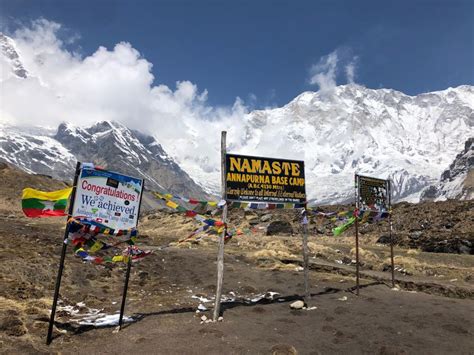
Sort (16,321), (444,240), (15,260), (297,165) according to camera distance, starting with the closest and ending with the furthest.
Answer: (16,321) → (297,165) → (15,260) → (444,240)

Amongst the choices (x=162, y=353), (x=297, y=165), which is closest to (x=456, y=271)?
(x=297, y=165)

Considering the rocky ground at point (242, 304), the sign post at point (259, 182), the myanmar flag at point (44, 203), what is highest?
the sign post at point (259, 182)

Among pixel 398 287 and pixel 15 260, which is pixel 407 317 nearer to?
pixel 398 287

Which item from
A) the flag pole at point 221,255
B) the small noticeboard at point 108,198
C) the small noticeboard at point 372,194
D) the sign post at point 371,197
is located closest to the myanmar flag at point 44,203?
the small noticeboard at point 108,198

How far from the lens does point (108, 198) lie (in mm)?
13047

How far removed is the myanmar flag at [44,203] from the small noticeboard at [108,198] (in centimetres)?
36

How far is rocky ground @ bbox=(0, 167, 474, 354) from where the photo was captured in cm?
1159

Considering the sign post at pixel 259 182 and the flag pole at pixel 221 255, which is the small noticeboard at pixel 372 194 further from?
the flag pole at pixel 221 255

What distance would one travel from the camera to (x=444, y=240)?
37688mm

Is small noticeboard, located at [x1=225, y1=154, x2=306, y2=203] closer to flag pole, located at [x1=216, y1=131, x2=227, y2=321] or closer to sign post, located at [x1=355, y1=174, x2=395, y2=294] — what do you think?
flag pole, located at [x1=216, y1=131, x2=227, y2=321]

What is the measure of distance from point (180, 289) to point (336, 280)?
8649 millimetres

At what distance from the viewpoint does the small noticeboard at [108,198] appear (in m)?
12.5

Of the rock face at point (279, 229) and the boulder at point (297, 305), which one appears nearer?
the boulder at point (297, 305)

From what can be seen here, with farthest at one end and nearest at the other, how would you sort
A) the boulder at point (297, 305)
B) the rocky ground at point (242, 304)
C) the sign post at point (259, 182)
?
1. the boulder at point (297, 305)
2. the sign post at point (259, 182)
3. the rocky ground at point (242, 304)
